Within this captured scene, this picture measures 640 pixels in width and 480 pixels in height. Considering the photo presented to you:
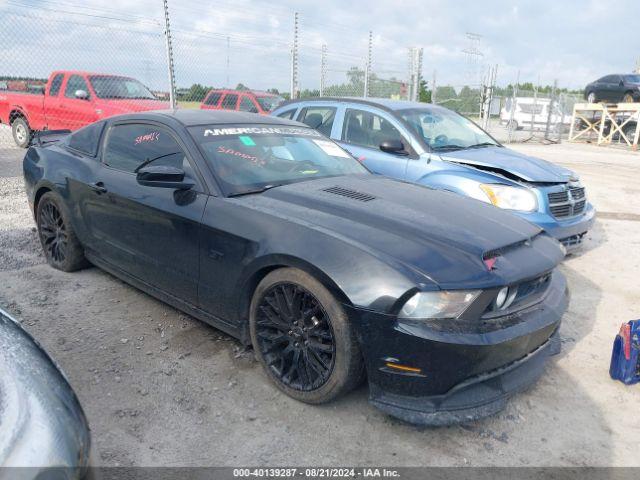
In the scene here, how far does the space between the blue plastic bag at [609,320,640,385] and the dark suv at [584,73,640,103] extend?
20980mm

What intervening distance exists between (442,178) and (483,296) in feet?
9.65

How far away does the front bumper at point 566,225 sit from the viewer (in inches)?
193

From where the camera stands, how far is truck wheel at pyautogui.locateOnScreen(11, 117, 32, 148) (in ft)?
38.2

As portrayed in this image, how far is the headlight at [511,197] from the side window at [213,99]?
9.16 metres

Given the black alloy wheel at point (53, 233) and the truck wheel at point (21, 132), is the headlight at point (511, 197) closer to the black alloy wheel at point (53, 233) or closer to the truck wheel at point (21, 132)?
the black alloy wheel at point (53, 233)

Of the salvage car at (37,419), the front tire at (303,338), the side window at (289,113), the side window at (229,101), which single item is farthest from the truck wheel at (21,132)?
the salvage car at (37,419)

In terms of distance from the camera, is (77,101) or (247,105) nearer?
(77,101)

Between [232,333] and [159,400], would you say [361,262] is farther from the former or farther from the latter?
[159,400]

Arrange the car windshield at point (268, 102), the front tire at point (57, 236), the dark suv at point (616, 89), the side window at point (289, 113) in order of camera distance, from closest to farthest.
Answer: the front tire at point (57, 236) → the side window at point (289, 113) → the car windshield at point (268, 102) → the dark suv at point (616, 89)

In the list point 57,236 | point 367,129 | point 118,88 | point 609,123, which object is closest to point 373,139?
point 367,129

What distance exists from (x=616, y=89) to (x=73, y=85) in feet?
65.6

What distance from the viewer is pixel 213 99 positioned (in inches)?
500

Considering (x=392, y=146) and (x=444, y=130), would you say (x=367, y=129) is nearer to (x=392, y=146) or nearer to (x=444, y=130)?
(x=392, y=146)

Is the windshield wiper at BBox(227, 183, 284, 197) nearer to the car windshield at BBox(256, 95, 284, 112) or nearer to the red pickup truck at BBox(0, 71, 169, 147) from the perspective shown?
the red pickup truck at BBox(0, 71, 169, 147)
